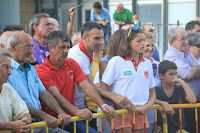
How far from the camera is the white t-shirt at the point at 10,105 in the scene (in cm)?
369

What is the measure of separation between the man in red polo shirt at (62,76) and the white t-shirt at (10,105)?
56cm

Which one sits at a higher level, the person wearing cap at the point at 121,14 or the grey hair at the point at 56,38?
the person wearing cap at the point at 121,14

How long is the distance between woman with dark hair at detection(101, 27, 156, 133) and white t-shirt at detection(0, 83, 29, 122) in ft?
3.80

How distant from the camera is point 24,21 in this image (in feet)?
48.2

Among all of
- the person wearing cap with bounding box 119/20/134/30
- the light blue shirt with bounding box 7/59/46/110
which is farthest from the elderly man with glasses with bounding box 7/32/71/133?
the person wearing cap with bounding box 119/20/134/30

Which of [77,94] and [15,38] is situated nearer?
[15,38]

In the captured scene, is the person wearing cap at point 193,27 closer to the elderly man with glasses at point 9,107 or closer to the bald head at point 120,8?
the bald head at point 120,8

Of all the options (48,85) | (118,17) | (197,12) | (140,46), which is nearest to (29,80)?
(48,85)

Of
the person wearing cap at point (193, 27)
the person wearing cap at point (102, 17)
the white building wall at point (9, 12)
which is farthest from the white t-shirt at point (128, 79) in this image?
the white building wall at point (9, 12)

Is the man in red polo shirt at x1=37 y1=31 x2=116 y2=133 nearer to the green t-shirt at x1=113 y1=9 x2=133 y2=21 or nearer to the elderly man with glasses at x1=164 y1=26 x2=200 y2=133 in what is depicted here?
the elderly man with glasses at x1=164 y1=26 x2=200 y2=133

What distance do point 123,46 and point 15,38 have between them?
49.4 inches

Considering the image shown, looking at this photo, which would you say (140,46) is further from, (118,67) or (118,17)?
(118,17)

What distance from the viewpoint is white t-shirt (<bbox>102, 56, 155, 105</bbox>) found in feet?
15.1

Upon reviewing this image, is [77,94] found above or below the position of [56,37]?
below
